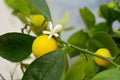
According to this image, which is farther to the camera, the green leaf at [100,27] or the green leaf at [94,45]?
the green leaf at [100,27]

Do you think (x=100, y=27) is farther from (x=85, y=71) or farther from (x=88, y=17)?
(x=85, y=71)

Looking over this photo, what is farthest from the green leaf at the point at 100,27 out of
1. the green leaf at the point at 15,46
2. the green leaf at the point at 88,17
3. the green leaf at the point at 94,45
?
the green leaf at the point at 15,46

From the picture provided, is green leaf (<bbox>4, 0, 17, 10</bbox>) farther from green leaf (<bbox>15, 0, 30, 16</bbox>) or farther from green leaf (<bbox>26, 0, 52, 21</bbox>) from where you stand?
green leaf (<bbox>26, 0, 52, 21</bbox>)

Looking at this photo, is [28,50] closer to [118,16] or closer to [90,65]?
[90,65]

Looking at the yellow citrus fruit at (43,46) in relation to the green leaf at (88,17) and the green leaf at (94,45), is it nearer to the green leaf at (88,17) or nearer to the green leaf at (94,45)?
the green leaf at (94,45)

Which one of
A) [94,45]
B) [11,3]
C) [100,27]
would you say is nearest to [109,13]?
[100,27]

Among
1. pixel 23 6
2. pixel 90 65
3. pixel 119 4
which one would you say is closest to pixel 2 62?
pixel 23 6
